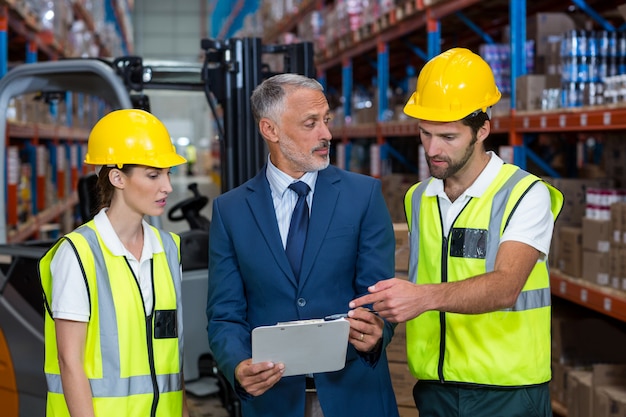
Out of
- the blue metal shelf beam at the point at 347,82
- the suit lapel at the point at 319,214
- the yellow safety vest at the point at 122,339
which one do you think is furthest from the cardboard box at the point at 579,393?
the blue metal shelf beam at the point at 347,82

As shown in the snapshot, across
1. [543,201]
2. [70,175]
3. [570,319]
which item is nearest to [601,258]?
[570,319]

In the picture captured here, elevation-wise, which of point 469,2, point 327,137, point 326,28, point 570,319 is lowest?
point 570,319

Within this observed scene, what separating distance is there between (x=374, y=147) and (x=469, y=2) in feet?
11.2

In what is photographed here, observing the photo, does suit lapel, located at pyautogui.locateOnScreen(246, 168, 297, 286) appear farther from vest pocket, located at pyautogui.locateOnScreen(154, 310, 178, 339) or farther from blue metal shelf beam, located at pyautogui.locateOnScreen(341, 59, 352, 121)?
blue metal shelf beam, located at pyautogui.locateOnScreen(341, 59, 352, 121)

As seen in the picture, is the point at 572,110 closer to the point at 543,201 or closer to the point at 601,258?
the point at 601,258

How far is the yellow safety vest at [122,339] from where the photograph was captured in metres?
2.66

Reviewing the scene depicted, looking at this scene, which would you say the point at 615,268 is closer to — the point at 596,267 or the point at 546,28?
the point at 596,267

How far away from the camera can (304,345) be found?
96.7 inches

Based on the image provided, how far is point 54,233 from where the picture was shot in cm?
966

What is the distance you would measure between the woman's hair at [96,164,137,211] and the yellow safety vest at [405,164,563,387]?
1.01 meters

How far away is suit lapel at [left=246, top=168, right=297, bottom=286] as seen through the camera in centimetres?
270

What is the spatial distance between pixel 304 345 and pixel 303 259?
0.33 meters

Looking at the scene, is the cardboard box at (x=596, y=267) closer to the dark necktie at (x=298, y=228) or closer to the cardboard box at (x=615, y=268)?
the cardboard box at (x=615, y=268)

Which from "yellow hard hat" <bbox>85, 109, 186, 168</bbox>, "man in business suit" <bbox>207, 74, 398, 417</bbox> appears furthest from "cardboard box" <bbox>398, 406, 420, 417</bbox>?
"yellow hard hat" <bbox>85, 109, 186, 168</bbox>
